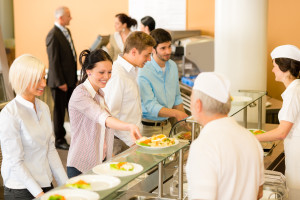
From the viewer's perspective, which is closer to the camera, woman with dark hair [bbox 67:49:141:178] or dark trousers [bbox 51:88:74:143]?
woman with dark hair [bbox 67:49:141:178]

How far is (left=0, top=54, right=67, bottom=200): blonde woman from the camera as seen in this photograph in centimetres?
234

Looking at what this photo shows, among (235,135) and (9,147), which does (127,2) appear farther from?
→ (235,135)

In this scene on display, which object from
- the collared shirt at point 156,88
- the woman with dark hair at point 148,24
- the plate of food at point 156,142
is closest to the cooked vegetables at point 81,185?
the plate of food at point 156,142

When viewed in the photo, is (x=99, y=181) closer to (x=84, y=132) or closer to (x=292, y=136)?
(x=84, y=132)

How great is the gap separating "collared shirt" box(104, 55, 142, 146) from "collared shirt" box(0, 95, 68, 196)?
24.0 inches

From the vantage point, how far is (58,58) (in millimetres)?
6000

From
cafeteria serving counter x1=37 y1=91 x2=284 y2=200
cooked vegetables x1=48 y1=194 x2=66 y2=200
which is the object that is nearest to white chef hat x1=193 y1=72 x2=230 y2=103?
cafeteria serving counter x1=37 y1=91 x2=284 y2=200

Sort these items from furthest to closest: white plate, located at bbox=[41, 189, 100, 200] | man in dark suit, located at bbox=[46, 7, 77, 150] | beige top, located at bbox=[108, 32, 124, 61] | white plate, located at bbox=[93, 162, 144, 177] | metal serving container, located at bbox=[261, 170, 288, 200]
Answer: beige top, located at bbox=[108, 32, 124, 61], man in dark suit, located at bbox=[46, 7, 77, 150], metal serving container, located at bbox=[261, 170, 288, 200], white plate, located at bbox=[93, 162, 144, 177], white plate, located at bbox=[41, 189, 100, 200]

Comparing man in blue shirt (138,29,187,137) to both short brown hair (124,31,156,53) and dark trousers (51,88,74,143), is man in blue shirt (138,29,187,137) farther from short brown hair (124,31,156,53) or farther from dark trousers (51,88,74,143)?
dark trousers (51,88,74,143)

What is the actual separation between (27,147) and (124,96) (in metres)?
0.89

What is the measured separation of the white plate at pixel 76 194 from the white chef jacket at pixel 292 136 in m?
1.48

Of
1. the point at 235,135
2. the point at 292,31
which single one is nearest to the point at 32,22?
the point at 292,31

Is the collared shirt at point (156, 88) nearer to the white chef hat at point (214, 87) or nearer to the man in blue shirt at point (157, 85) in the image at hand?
the man in blue shirt at point (157, 85)

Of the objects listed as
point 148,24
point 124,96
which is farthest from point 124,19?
point 124,96
